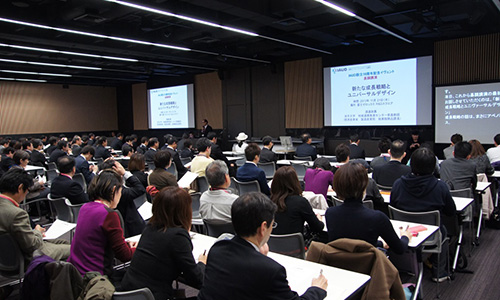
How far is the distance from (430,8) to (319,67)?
4.57m

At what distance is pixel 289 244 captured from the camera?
2.57 metres

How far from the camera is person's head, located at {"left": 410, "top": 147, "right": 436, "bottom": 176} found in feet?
10.5

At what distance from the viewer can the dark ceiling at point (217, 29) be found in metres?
6.85

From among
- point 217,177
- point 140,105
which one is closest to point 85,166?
point 217,177

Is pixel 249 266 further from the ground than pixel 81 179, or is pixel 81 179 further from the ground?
pixel 249 266

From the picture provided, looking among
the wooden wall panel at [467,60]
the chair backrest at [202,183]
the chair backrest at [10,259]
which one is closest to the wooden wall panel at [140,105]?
the chair backrest at [202,183]

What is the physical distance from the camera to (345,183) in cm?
231

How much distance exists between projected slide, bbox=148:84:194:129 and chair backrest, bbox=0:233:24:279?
11861 mm

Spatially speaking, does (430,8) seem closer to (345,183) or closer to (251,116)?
(345,183)

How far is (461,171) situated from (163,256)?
388 centimetres

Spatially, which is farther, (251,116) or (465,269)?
(251,116)

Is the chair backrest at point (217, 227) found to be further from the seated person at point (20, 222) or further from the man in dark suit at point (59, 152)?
the man in dark suit at point (59, 152)

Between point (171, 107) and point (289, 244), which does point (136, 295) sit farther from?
point (171, 107)

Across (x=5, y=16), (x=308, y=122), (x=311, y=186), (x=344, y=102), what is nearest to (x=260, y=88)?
(x=308, y=122)
